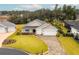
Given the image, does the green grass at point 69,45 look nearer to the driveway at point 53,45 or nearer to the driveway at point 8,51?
the driveway at point 53,45

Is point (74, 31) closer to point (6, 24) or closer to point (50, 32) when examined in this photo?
point (50, 32)

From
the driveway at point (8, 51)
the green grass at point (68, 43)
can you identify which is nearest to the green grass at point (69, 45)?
the green grass at point (68, 43)

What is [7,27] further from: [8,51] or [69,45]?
[69,45]

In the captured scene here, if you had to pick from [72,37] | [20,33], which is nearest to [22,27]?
[20,33]

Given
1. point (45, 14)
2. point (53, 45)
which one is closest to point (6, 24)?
point (45, 14)

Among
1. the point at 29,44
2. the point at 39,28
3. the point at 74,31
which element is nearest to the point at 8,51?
Result: the point at 29,44

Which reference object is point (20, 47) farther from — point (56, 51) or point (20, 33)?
point (56, 51)

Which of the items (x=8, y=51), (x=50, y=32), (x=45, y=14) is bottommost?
(x=8, y=51)

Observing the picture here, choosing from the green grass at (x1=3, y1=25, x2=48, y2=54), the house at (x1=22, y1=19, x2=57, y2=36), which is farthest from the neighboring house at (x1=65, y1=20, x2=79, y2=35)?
the green grass at (x1=3, y1=25, x2=48, y2=54)

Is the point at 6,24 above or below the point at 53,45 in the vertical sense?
above
